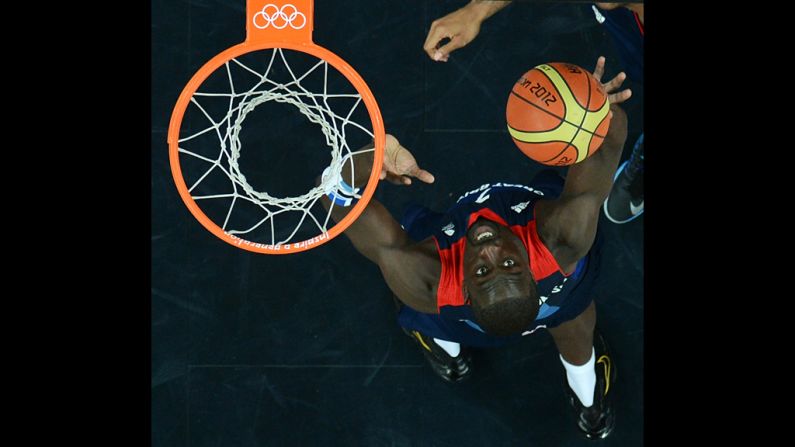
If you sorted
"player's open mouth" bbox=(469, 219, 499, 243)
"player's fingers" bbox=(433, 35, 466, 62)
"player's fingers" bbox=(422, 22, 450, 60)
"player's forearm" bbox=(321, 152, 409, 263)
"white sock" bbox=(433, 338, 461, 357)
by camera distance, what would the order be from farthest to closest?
"white sock" bbox=(433, 338, 461, 357) → "player's fingers" bbox=(422, 22, 450, 60) → "player's fingers" bbox=(433, 35, 466, 62) → "player's forearm" bbox=(321, 152, 409, 263) → "player's open mouth" bbox=(469, 219, 499, 243)

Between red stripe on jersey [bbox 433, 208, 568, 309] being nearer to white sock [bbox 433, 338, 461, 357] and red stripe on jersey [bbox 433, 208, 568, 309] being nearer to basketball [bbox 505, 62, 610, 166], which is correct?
basketball [bbox 505, 62, 610, 166]

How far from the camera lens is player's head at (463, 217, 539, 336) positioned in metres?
2.72

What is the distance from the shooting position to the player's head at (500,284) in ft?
8.91

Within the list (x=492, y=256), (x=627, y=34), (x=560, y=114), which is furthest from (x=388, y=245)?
(x=627, y=34)

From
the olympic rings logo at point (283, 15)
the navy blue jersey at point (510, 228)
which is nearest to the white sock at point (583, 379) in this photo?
the navy blue jersey at point (510, 228)

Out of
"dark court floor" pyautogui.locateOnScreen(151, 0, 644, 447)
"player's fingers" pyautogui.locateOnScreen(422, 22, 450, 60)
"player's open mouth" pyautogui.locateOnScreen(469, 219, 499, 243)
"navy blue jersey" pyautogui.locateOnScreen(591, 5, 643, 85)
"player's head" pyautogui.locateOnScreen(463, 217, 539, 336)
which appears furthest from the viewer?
"dark court floor" pyautogui.locateOnScreen(151, 0, 644, 447)

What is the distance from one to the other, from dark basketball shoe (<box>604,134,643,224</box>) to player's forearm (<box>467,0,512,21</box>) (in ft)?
2.78

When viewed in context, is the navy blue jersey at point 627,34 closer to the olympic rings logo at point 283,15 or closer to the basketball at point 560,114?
the basketball at point 560,114

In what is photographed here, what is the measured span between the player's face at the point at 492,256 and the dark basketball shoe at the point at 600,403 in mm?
971

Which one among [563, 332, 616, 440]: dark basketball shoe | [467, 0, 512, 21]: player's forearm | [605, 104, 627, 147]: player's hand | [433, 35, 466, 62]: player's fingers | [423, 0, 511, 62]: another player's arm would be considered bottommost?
[563, 332, 616, 440]: dark basketball shoe

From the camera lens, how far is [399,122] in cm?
370

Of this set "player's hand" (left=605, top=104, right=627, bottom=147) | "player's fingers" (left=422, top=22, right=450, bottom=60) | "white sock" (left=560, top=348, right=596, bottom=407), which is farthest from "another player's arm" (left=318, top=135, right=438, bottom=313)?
"white sock" (left=560, top=348, right=596, bottom=407)

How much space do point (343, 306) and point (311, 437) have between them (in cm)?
59

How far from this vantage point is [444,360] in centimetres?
363
